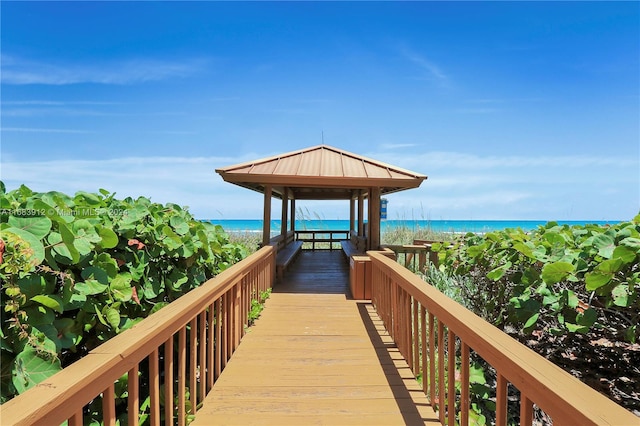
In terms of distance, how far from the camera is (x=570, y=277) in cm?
249

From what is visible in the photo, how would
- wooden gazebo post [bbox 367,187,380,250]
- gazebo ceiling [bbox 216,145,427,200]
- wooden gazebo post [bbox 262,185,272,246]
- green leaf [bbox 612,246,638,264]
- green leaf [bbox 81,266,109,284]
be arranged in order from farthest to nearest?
wooden gazebo post [bbox 262,185,272,246], wooden gazebo post [bbox 367,187,380,250], gazebo ceiling [bbox 216,145,427,200], green leaf [bbox 612,246,638,264], green leaf [bbox 81,266,109,284]

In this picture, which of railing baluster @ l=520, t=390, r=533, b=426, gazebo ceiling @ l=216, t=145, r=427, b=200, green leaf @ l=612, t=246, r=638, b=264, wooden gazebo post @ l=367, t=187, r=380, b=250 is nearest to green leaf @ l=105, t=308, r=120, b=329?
railing baluster @ l=520, t=390, r=533, b=426

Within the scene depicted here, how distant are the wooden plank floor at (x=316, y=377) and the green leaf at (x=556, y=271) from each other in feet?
4.42

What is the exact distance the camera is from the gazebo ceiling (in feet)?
20.9

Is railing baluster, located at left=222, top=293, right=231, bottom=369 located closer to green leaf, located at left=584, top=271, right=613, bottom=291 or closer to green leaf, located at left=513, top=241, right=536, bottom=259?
green leaf, located at left=513, top=241, right=536, bottom=259

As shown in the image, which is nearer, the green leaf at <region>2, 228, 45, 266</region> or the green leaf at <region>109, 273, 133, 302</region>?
the green leaf at <region>2, 228, 45, 266</region>

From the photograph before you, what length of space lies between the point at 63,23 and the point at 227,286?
940cm

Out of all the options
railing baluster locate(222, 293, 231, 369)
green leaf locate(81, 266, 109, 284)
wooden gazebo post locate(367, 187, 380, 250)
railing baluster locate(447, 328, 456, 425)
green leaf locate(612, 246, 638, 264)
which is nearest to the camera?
green leaf locate(81, 266, 109, 284)

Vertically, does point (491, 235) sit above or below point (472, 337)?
above

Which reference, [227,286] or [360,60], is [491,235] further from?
[360,60]

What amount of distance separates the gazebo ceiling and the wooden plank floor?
2543 mm

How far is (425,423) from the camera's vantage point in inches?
91.3

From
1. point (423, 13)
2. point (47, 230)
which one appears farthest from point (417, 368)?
point (423, 13)

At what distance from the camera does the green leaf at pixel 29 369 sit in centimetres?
148
